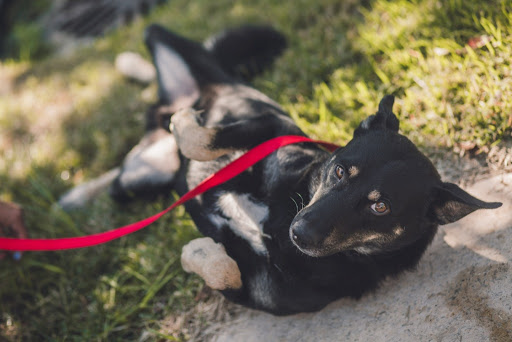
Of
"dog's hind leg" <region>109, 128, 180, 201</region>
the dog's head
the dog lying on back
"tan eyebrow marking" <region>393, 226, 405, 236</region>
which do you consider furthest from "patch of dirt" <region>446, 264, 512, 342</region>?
"dog's hind leg" <region>109, 128, 180, 201</region>

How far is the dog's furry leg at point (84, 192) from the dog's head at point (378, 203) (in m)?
2.17

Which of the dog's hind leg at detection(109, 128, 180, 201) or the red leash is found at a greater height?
the red leash

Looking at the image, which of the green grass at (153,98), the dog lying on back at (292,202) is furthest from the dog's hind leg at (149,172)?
the green grass at (153,98)

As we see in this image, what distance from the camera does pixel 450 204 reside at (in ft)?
5.77

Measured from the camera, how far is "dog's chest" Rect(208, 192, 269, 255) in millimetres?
2230

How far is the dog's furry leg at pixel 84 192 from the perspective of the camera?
3.40 meters

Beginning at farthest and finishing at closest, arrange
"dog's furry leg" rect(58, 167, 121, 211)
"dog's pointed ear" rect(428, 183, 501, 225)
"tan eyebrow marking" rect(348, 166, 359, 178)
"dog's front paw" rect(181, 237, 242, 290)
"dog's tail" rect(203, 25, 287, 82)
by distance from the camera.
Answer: "dog's tail" rect(203, 25, 287, 82) → "dog's furry leg" rect(58, 167, 121, 211) → "dog's front paw" rect(181, 237, 242, 290) → "tan eyebrow marking" rect(348, 166, 359, 178) → "dog's pointed ear" rect(428, 183, 501, 225)

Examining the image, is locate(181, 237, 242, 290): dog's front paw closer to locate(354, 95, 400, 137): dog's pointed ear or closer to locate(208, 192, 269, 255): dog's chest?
locate(208, 192, 269, 255): dog's chest

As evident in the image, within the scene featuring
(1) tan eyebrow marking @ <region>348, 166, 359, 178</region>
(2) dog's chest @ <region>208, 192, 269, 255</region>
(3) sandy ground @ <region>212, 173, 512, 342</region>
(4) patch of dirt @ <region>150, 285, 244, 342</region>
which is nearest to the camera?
(1) tan eyebrow marking @ <region>348, 166, 359, 178</region>

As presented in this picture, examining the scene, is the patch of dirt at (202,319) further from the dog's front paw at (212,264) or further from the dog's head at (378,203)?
the dog's head at (378,203)

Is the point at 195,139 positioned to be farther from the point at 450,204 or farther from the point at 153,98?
the point at 153,98

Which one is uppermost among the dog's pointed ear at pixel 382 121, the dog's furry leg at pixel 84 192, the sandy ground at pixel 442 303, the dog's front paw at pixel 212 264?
the dog's pointed ear at pixel 382 121

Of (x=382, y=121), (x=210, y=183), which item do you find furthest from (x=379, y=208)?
(x=210, y=183)

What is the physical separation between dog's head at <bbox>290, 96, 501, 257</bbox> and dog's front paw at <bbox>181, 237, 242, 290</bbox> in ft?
1.54
